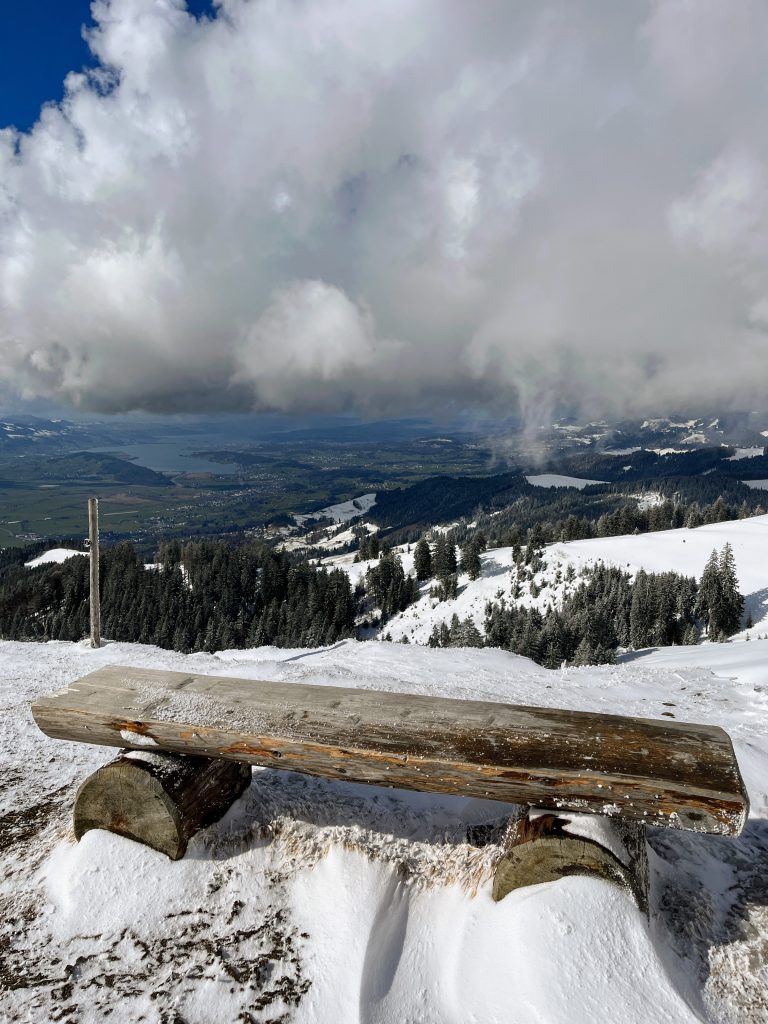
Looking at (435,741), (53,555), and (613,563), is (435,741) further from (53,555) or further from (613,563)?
(53,555)

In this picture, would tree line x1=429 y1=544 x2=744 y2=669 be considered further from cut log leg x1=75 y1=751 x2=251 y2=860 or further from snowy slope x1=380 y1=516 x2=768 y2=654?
cut log leg x1=75 y1=751 x2=251 y2=860

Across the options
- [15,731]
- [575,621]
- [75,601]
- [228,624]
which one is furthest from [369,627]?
[15,731]

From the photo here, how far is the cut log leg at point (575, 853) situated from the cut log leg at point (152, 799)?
9.16 ft

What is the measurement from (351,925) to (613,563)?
96.5 m

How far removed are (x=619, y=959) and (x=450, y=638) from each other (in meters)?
68.1

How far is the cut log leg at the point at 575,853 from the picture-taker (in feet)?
12.3

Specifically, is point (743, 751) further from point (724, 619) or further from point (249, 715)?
point (724, 619)

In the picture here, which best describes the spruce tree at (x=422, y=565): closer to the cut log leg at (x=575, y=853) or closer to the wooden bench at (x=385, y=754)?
the wooden bench at (x=385, y=754)

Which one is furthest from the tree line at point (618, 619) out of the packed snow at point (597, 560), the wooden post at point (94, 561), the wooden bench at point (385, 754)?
the wooden bench at point (385, 754)

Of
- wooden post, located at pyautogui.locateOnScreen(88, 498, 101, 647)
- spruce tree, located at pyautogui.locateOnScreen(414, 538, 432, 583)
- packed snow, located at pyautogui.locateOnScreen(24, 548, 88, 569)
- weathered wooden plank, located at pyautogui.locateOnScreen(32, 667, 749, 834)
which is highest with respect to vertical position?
weathered wooden plank, located at pyautogui.locateOnScreen(32, 667, 749, 834)

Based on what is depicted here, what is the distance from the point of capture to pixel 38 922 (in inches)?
160

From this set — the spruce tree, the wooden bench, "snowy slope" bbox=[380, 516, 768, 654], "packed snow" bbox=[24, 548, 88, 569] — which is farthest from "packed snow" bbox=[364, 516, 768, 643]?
the wooden bench

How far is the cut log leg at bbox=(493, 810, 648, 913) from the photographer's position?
3746 mm

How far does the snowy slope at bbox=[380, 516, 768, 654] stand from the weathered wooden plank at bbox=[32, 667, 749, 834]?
73.6 meters
